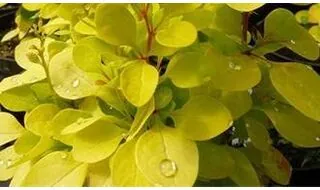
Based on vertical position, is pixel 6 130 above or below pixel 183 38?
below

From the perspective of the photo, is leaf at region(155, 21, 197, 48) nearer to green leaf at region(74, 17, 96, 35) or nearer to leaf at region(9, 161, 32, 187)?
green leaf at region(74, 17, 96, 35)

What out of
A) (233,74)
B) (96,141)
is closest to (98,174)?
(96,141)

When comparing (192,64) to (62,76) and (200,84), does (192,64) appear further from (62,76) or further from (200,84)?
(62,76)

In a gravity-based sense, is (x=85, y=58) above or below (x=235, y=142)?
above

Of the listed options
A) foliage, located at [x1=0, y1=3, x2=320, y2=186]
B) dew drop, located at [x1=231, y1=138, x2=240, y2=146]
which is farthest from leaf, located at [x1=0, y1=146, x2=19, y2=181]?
dew drop, located at [x1=231, y1=138, x2=240, y2=146]

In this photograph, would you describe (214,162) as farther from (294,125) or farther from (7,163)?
(7,163)

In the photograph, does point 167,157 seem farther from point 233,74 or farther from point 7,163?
point 7,163

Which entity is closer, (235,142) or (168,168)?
(168,168)

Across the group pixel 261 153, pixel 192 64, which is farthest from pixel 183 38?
pixel 261 153
